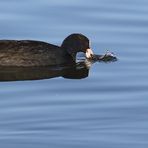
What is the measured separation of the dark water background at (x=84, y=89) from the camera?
1128 cm

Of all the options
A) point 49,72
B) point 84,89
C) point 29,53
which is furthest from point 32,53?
point 84,89

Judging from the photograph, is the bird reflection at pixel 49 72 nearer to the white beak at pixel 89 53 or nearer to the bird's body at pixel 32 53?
the white beak at pixel 89 53

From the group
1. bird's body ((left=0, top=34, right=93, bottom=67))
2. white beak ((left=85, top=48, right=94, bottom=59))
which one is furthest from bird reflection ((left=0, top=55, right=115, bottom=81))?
bird's body ((left=0, top=34, right=93, bottom=67))

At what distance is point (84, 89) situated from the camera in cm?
1389

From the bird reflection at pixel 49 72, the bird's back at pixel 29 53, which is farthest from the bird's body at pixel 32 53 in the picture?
the bird reflection at pixel 49 72

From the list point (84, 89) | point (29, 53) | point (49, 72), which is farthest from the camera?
point (29, 53)

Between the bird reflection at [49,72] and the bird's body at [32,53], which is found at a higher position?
the bird's body at [32,53]

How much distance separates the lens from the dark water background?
11281mm

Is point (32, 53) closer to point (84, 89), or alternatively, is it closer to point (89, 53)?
point (89, 53)

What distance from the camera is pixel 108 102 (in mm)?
12945

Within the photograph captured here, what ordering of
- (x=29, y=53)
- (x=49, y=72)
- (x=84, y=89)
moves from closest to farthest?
(x=84, y=89), (x=49, y=72), (x=29, y=53)

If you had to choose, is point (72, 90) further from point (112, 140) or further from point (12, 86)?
point (112, 140)

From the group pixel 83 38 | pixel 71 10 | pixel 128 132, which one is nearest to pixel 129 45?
pixel 83 38

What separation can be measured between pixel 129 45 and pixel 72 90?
2937mm
